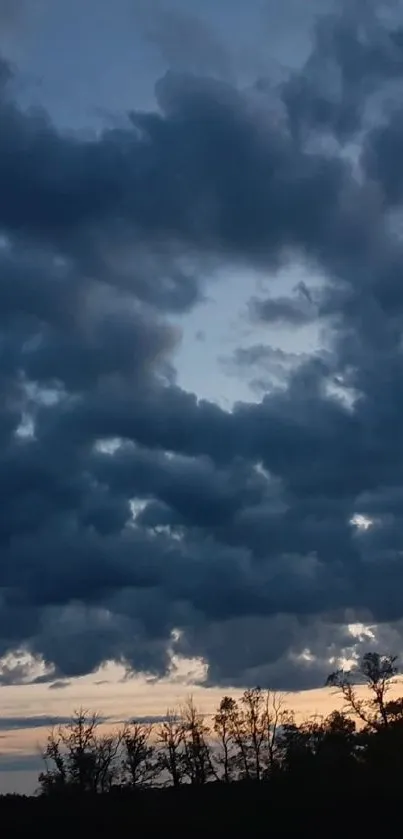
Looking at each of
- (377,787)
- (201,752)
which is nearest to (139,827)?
(377,787)

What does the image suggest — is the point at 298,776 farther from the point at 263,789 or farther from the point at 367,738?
the point at 367,738

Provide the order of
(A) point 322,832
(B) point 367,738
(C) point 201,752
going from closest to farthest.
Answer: (A) point 322,832 < (B) point 367,738 < (C) point 201,752

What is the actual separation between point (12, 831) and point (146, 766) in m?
60.3

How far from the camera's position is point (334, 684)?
110688 millimetres

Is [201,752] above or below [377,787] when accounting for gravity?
above

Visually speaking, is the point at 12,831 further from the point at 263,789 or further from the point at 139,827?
the point at 263,789

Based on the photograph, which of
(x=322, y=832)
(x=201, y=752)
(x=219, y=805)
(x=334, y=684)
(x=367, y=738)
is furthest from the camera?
(x=201, y=752)

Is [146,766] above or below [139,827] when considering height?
above

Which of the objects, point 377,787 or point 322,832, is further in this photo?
point 377,787

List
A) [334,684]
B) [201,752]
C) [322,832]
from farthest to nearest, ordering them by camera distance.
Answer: [201,752]
[334,684]
[322,832]

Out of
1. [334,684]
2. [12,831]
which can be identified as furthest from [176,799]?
[334,684]

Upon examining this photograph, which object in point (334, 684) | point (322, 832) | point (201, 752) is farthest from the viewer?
point (201, 752)

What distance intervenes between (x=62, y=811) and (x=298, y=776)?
15008 mm

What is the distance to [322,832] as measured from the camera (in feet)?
207
